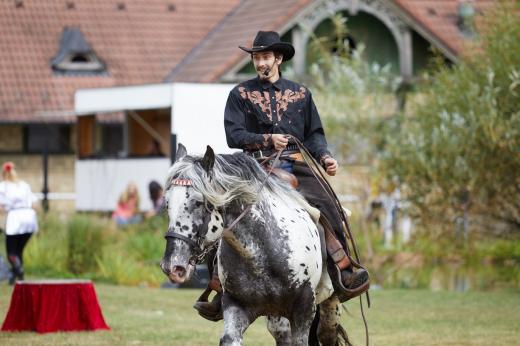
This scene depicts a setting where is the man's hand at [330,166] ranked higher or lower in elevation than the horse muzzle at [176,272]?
higher

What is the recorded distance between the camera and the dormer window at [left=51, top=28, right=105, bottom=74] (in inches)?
1387

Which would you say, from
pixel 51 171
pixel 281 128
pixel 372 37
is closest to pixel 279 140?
pixel 281 128

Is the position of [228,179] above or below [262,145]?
below

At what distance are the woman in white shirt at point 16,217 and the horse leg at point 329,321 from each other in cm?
990

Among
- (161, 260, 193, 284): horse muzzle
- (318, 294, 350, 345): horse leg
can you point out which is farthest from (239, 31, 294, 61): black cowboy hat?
(161, 260, 193, 284): horse muzzle

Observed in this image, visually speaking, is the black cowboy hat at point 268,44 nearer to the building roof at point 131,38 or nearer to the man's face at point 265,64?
the man's face at point 265,64

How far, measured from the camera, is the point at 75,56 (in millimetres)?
Result: 35781

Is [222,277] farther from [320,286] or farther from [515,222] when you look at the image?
[515,222]

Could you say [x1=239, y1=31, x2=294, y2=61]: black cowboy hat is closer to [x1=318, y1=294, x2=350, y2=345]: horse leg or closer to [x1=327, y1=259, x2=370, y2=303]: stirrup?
[x1=327, y1=259, x2=370, y2=303]: stirrup

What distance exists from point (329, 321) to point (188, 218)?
7.19ft

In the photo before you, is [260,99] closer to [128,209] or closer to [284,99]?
[284,99]

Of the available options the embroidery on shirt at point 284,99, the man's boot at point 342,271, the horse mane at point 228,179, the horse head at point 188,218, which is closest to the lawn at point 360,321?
the man's boot at point 342,271

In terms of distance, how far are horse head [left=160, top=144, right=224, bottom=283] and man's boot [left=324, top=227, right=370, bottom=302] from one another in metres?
1.24

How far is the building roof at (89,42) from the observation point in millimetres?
34031
